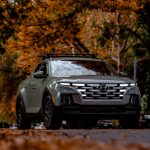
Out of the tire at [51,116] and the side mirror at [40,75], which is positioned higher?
the side mirror at [40,75]

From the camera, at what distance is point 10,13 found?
89.5ft

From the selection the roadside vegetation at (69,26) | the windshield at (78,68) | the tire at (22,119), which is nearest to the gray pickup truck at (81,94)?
the windshield at (78,68)

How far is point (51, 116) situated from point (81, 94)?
2.93 feet

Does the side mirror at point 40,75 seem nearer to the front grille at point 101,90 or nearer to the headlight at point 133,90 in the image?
the front grille at point 101,90

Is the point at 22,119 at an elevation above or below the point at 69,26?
below

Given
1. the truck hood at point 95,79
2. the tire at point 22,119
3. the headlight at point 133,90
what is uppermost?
the truck hood at point 95,79

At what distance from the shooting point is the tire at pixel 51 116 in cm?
1592

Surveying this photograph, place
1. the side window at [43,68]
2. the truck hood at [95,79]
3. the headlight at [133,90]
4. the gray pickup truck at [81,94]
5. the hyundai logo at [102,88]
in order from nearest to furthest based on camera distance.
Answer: the gray pickup truck at [81,94], the truck hood at [95,79], the hyundai logo at [102,88], the headlight at [133,90], the side window at [43,68]

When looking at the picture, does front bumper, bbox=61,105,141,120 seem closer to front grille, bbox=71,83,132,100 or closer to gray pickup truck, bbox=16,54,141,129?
gray pickup truck, bbox=16,54,141,129

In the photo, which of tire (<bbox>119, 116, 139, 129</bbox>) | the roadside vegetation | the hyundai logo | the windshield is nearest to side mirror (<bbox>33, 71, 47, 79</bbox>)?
the windshield

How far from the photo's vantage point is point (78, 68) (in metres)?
17.3

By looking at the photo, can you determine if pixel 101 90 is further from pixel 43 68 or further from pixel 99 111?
pixel 43 68

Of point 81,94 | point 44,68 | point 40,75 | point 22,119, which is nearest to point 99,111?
point 81,94

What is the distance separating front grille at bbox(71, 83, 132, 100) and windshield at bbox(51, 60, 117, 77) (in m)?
0.87
